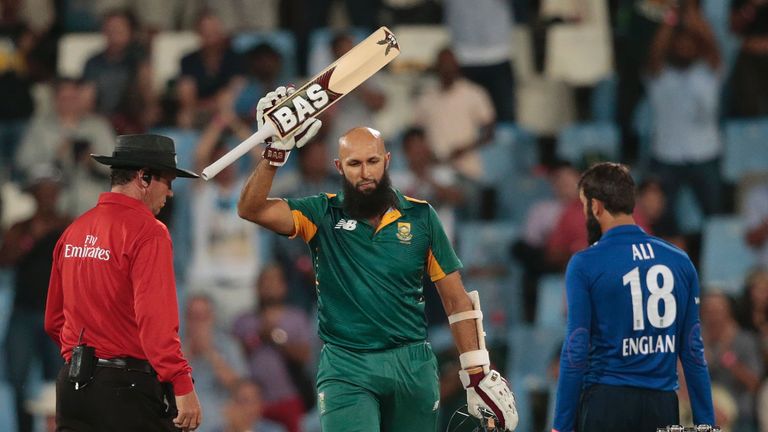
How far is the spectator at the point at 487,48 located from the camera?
1177 cm

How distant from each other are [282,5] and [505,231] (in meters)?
3.21

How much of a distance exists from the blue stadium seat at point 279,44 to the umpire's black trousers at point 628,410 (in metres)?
6.88

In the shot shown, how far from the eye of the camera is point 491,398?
5797mm

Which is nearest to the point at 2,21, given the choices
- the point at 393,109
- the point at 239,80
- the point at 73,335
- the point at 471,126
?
the point at 239,80

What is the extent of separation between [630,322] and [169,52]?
24.6ft

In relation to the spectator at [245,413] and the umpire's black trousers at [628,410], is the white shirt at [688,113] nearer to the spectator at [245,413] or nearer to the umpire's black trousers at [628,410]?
the spectator at [245,413]

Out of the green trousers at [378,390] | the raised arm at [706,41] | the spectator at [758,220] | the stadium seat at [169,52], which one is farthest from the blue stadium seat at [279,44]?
the green trousers at [378,390]

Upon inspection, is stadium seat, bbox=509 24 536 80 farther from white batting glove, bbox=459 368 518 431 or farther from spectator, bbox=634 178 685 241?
white batting glove, bbox=459 368 518 431

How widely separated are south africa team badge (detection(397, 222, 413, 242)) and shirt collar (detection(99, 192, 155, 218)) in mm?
1120

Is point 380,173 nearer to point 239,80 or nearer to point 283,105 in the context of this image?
point 283,105

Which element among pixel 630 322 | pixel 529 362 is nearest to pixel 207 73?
pixel 529 362

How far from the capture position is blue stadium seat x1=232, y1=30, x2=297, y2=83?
39.2 feet

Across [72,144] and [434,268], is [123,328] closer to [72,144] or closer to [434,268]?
[434,268]

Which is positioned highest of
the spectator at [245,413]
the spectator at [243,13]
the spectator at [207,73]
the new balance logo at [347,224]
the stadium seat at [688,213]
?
the spectator at [243,13]
